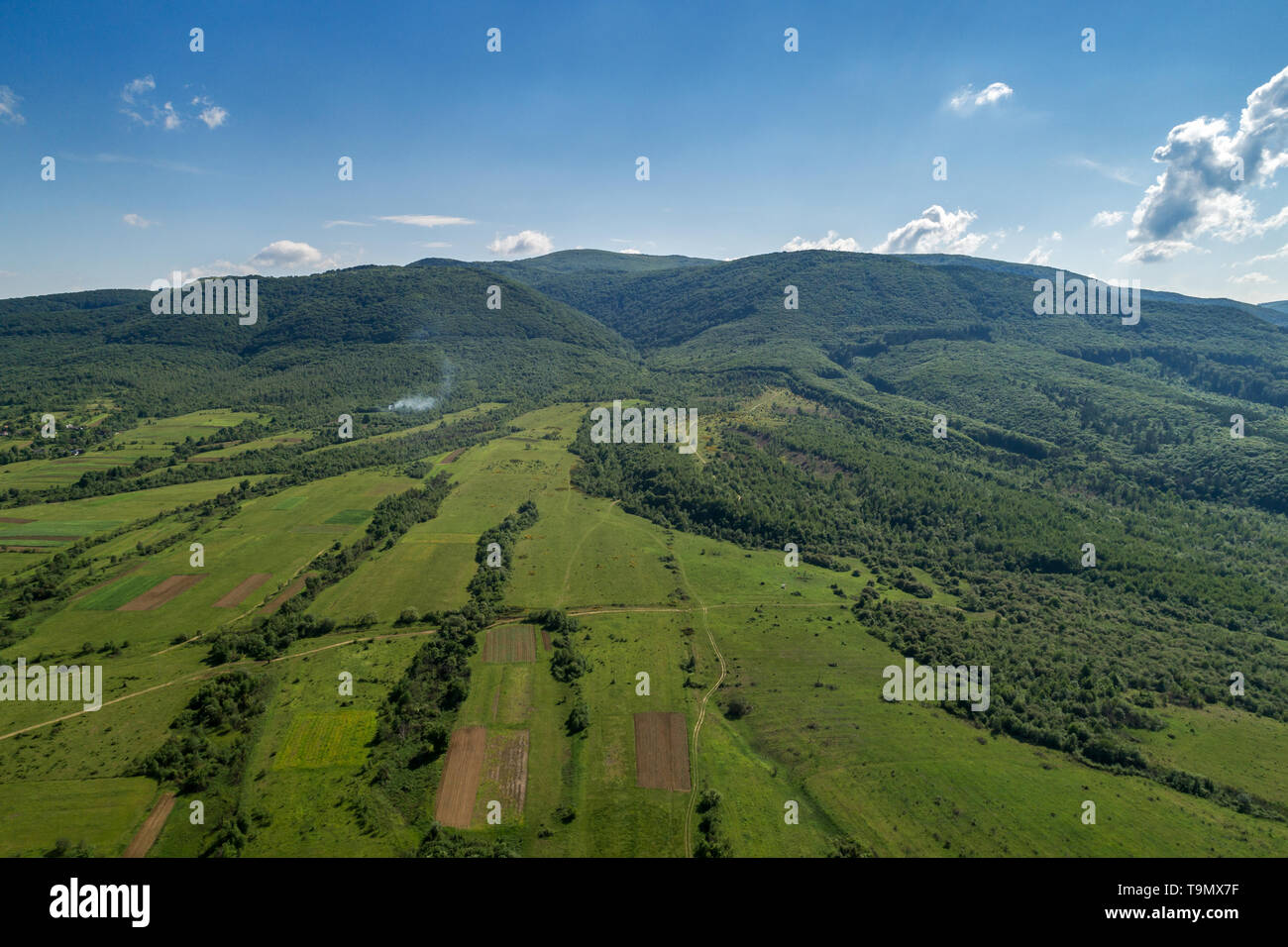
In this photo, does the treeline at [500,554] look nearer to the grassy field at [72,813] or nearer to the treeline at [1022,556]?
the treeline at [1022,556]

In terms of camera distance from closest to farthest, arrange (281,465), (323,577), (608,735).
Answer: (608,735), (323,577), (281,465)

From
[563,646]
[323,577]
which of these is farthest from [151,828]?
[323,577]

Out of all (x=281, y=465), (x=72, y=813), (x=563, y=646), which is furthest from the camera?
(x=281, y=465)

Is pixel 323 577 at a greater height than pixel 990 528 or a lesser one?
lesser

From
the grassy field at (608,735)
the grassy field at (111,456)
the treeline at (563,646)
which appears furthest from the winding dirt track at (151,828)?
the grassy field at (111,456)

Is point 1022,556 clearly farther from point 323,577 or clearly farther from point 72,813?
point 72,813

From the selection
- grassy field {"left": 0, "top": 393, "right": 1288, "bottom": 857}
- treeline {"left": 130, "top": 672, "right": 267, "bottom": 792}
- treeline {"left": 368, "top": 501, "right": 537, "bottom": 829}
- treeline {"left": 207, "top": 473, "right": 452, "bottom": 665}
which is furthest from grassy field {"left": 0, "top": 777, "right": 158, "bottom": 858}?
treeline {"left": 207, "top": 473, "right": 452, "bottom": 665}

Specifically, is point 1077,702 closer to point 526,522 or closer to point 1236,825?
point 1236,825

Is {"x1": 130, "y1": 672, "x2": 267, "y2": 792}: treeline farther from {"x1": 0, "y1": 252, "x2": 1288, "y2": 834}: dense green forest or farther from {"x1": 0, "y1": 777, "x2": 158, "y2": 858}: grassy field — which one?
{"x1": 0, "y1": 777, "x2": 158, "y2": 858}: grassy field

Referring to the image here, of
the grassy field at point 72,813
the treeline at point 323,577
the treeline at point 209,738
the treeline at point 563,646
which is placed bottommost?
the grassy field at point 72,813

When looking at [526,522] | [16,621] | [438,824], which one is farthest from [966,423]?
[16,621]
